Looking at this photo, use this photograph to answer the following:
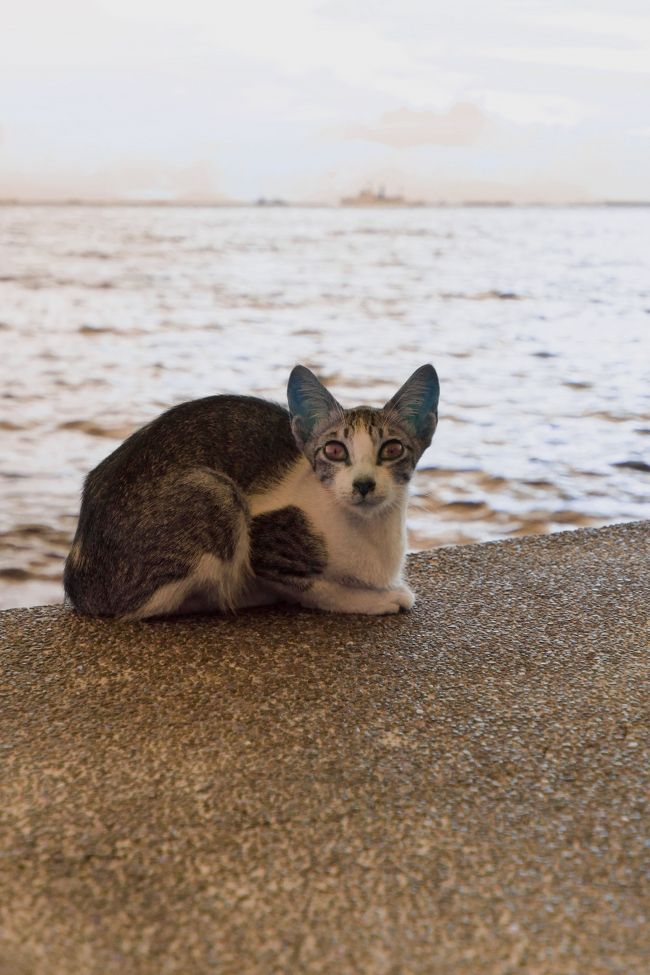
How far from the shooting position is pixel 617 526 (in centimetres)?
237

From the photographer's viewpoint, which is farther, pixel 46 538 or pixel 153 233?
pixel 153 233

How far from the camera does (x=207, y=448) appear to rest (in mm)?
1830

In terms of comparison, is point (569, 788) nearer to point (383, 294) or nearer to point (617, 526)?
point (617, 526)

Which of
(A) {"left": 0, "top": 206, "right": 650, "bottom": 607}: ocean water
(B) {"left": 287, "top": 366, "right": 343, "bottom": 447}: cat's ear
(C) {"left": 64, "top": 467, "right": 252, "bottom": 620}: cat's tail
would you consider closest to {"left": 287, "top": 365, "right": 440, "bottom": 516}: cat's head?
(B) {"left": 287, "top": 366, "right": 343, "bottom": 447}: cat's ear

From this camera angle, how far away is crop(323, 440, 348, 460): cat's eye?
5.72 feet

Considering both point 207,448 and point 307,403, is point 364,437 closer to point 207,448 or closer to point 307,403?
point 307,403

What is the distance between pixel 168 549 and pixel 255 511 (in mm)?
181

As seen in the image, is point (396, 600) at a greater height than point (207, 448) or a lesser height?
lesser

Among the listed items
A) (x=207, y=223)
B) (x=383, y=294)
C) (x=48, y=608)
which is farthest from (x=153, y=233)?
(x=48, y=608)

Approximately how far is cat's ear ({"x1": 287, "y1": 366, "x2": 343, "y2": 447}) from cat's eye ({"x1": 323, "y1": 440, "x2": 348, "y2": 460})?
0.16ft

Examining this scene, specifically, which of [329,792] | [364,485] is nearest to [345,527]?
[364,485]

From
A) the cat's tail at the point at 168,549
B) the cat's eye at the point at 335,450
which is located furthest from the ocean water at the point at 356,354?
the cat's eye at the point at 335,450

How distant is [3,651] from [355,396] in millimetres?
2327

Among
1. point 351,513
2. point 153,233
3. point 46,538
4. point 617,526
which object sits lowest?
point 46,538
